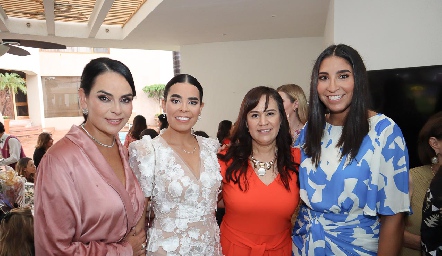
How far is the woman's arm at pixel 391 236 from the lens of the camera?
1.48m

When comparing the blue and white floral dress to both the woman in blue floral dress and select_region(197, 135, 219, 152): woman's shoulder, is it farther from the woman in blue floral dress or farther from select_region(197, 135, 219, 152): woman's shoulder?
select_region(197, 135, 219, 152): woman's shoulder

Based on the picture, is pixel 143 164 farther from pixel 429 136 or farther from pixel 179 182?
pixel 429 136

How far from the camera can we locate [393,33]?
3.45 m

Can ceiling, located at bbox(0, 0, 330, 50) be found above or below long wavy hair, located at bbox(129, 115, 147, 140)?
above

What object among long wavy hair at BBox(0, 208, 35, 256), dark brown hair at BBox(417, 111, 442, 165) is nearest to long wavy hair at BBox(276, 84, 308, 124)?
dark brown hair at BBox(417, 111, 442, 165)

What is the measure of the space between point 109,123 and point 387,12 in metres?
3.24

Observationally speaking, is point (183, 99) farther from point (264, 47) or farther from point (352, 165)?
point (264, 47)

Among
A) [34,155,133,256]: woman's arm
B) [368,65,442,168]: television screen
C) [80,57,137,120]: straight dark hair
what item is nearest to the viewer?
[34,155,133,256]: woman's arm

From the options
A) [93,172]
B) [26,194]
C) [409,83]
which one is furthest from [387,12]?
[26,194]

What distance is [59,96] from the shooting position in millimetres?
19453

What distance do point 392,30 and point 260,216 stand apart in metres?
2.75

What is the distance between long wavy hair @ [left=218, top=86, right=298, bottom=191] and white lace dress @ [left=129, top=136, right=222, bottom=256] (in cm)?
15

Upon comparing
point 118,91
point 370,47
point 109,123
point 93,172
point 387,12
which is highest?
point 387,12

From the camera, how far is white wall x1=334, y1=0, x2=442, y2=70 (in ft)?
10.8
